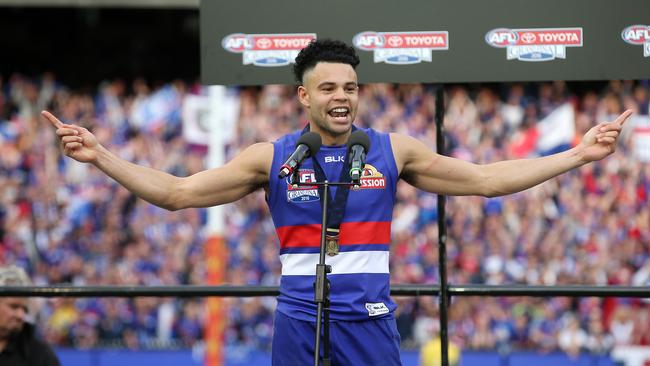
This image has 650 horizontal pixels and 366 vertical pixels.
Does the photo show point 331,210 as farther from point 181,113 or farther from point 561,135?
point 181,113

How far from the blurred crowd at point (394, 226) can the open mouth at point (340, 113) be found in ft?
26.5

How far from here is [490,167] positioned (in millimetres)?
4656

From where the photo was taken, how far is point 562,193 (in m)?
14.7

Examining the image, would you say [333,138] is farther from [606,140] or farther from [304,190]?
[606,140]

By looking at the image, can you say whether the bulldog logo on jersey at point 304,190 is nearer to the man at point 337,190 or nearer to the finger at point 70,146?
the man at point 337,190

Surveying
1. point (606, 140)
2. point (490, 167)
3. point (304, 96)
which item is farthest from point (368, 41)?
point (606, 140)

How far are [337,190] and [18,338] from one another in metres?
2.56

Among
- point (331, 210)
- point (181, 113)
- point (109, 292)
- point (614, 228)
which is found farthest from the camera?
point (181, 113)

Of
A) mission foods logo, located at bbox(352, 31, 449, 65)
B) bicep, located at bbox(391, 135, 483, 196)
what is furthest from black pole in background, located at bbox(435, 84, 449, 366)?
bicep, located at bbox(391, 135, 483, 196)

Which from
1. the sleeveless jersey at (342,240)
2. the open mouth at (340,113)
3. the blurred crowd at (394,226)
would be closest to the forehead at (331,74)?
the open mouth at (340,113)

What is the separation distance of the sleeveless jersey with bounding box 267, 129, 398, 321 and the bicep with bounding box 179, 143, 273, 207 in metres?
0.10

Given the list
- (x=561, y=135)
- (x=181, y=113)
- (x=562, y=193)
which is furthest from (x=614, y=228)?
(x=181, y=113)

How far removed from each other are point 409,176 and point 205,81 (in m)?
1.14

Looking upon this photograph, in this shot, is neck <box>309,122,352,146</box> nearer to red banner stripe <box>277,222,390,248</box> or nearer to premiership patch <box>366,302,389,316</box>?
red banner stripe <box>277,222,390,248</box>
